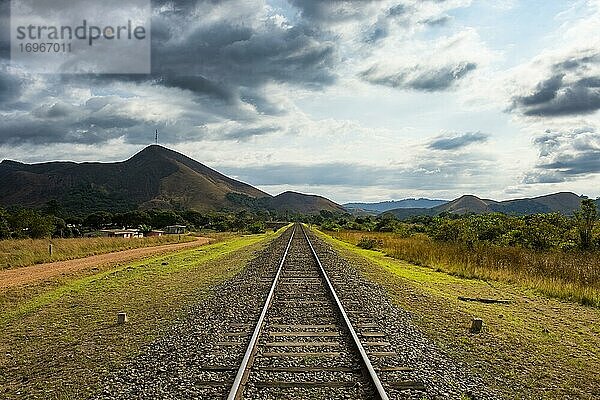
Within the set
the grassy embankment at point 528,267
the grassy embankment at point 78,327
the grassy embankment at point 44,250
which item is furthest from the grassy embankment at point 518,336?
the grassy embankment at point 44,250

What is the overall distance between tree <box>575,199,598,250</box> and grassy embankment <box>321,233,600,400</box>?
18.4 feet

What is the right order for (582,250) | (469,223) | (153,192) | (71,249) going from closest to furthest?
(582,250) → (469,223) → (71,249) → (153,192)

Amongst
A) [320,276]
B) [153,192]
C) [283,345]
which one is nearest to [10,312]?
[283,345]

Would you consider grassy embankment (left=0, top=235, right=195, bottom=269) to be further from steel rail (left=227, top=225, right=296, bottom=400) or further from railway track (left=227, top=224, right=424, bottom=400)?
steel rail (left=227, top=225, right=296, bottom=400)

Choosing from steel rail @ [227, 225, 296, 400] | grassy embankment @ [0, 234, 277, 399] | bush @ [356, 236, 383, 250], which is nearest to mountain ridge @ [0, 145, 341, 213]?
bush @ [356, 236, 383, 250]

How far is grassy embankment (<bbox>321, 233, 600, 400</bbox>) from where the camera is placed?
6.08 meters

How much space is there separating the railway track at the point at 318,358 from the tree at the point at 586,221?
12437mm

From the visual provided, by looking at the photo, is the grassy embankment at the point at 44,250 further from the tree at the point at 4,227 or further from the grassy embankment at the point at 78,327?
the grassy embankment at the point at 78,327

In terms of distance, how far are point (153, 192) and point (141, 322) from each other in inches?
6639

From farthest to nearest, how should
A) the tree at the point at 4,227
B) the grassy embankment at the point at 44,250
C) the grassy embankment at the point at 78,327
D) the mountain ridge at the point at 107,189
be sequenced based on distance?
the mountain ridge at the point at 107,189 < the tree at the point at 4,227 < the grassy embankment at the point at 44,250 < the grassy embankment at the point at 78,327

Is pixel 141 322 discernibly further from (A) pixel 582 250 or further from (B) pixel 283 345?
(A) pixel 582 250

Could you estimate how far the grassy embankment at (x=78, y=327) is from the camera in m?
6.21

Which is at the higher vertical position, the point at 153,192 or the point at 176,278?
the point at 153,192

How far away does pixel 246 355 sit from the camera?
21.2 ft
